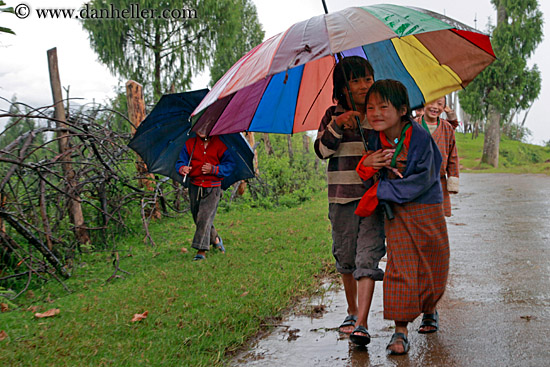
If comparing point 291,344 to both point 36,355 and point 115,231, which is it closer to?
point 36,355

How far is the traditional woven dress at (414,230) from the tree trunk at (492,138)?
26.3 m

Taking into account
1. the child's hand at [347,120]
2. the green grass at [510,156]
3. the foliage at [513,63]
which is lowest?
the green grass at [510,156]

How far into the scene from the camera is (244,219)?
10.2 metres

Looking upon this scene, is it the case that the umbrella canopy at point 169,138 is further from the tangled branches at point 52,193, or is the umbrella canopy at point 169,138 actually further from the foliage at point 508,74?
the foliage at point 508,74

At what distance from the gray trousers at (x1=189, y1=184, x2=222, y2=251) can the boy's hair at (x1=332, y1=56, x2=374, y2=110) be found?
3.19 meters

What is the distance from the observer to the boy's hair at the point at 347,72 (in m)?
3.73

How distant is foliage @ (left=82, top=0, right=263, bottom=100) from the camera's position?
23.9 metres

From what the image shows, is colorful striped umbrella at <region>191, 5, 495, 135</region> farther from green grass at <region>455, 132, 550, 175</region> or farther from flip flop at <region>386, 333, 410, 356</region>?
green grass at <region>455, 132, 550, 175</region>

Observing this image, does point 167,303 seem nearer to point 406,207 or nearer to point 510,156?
point 406,207

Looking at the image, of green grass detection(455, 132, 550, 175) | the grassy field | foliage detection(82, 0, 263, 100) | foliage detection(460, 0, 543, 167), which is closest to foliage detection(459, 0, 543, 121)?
foliage detection(460, 0, 543, 167)

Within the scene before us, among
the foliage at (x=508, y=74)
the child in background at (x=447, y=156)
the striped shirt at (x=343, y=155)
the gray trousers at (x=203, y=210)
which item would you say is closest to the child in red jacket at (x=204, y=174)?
the gray trousers at (x=203, y=210)

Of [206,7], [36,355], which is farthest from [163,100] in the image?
[206,7]

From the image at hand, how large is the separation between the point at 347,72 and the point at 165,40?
75.5 ft

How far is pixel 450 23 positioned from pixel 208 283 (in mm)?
3361
